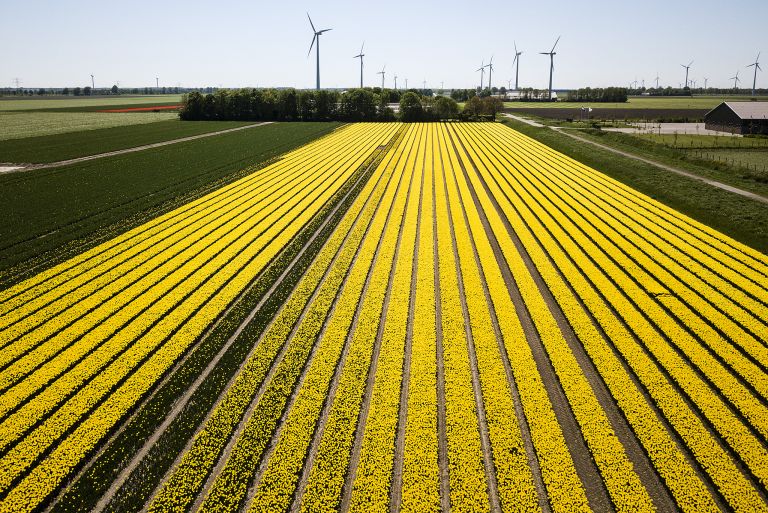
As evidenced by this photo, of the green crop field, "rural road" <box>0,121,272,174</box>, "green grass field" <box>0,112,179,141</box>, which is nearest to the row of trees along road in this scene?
"green grass field" <box>0,112,179,141</box>

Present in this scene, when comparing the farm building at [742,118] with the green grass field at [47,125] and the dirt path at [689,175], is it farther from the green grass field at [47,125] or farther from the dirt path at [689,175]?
the green grass field at [47,125]

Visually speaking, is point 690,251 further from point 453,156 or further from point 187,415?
point 453,156

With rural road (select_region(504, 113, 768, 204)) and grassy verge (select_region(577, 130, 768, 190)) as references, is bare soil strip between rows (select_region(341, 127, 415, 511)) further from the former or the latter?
grassy verge (select_region(577, 130, 768, 190))

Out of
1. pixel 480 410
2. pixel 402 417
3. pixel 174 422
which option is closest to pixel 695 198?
pixel 480 410

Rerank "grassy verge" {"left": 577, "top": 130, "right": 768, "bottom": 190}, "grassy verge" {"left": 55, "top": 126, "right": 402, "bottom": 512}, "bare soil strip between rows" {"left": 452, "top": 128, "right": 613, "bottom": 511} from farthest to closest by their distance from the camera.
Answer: "grassy verge" {"left": 577, "top": 130, "right": 768, "bottom": 190} < "bare soil strip between rows" {"left": 452, "top": 128, "right": 613, "bottom": 511} < "grassy verge" {"left": 55, "top": 126, "right": 402, "bottom": 512}

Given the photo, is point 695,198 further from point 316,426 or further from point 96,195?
point 96,195

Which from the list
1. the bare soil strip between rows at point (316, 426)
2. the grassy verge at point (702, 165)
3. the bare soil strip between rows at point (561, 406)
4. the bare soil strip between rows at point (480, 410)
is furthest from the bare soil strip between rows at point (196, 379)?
the grassy verge at point (702, 165)

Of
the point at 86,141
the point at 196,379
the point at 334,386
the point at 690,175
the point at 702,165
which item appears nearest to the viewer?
the point at 334,386
